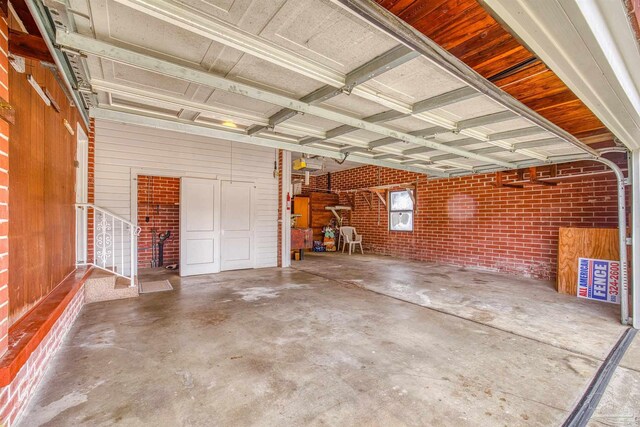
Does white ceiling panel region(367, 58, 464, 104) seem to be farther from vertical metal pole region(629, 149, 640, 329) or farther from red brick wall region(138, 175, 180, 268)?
red brick wall region(138, 175, 180, 268)

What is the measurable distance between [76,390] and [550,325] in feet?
14.7

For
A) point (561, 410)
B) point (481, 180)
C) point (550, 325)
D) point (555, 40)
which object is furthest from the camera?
point (481, 180)

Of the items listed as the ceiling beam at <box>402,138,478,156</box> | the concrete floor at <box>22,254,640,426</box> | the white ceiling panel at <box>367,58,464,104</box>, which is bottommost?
the concrete floor at <box>22,254,640,426</box>

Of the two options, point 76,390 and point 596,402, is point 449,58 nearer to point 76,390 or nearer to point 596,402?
point 596,402

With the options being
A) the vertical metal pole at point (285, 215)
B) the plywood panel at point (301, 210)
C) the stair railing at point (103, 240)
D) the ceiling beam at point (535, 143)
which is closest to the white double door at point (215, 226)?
the vertical metal pole at point (285, 215)

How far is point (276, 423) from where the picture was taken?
5.49 feet

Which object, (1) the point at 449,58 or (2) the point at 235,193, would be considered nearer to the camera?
(1) the point at 449,58

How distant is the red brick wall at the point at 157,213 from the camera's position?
21.5 ft

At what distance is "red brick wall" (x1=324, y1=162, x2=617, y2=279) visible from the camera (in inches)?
201

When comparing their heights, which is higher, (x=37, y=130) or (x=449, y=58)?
(x=449, y=58)

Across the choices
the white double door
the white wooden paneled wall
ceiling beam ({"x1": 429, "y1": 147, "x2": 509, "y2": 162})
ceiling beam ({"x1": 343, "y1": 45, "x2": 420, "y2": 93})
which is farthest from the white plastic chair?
ceiling beam ({"x1": 343, "y1": 45, "x2": 420, "y2": 93})

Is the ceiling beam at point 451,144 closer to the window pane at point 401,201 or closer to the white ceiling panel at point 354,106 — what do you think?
the white ceiling panel at point 354,106

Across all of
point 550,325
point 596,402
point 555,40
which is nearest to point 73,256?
point 555,40

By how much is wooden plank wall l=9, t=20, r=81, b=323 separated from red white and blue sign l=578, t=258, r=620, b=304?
6654 millimetres
